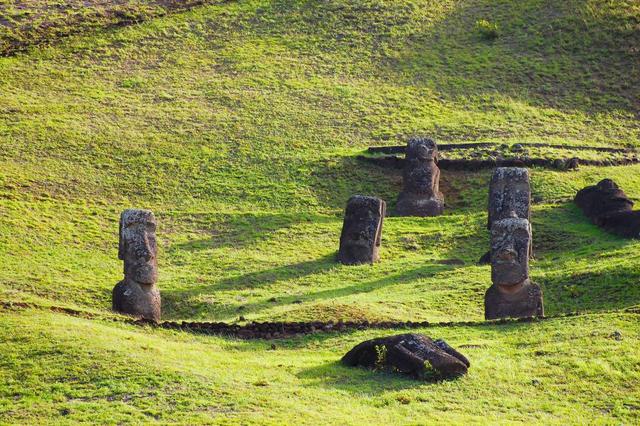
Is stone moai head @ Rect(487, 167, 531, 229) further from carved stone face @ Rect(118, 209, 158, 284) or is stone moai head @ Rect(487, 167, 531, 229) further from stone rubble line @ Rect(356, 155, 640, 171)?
carved stone face @ Rect(118, 209, 158, 284)

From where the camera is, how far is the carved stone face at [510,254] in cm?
3384

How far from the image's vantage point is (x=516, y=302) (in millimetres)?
33781

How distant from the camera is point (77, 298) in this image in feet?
119

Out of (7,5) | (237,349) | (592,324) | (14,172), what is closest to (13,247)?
(14,172)

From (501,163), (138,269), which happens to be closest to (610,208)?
(501,163)

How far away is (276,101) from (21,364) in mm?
32878

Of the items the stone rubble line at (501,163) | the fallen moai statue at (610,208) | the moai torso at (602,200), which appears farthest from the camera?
the stone rubble line at (501,163)

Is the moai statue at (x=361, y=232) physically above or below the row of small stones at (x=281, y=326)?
above

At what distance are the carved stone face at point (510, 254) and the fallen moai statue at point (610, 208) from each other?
25.0 feet

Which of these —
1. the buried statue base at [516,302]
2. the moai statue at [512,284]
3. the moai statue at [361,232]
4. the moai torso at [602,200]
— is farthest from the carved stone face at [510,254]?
the moai torso at [602,200]

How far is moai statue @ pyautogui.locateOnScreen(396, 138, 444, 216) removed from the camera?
46969 millimetres

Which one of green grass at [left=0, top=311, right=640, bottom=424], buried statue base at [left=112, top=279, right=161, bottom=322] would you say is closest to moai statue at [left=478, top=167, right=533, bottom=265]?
buried statue base at [left=112, top=279, right=161, bottom=322]

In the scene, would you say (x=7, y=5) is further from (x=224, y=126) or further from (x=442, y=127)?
(x=442, y=127)

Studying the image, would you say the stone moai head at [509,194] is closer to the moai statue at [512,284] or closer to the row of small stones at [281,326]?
the moai statue at [512,284]
